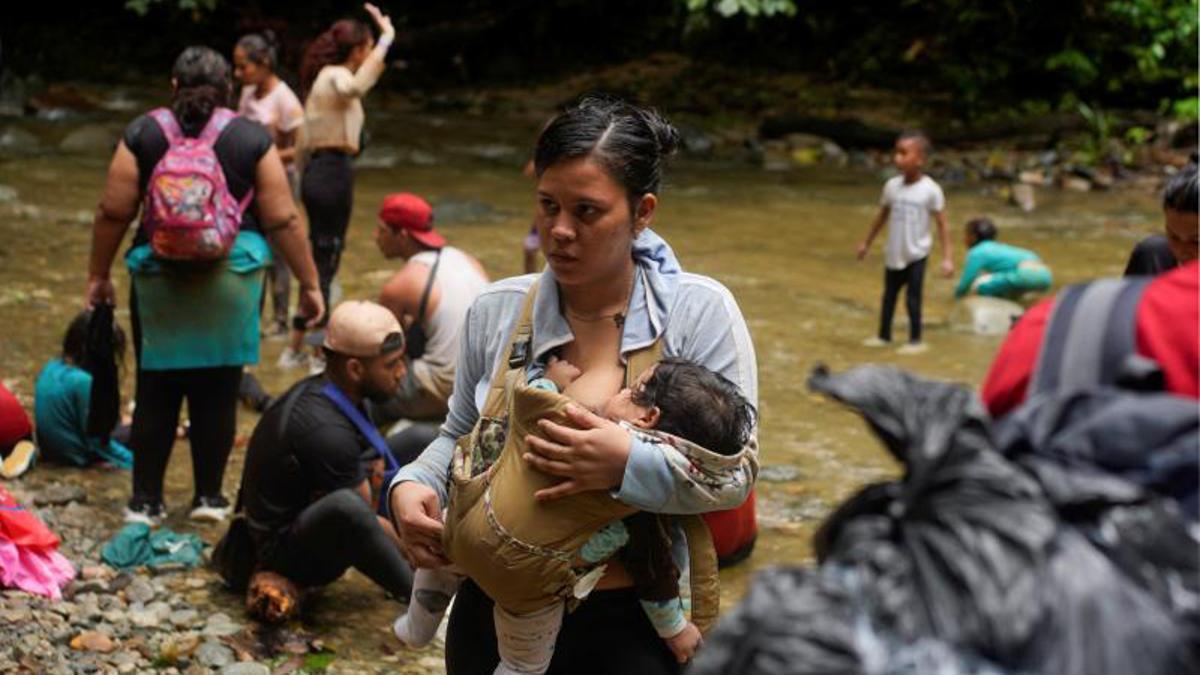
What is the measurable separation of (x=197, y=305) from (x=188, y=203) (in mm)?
440

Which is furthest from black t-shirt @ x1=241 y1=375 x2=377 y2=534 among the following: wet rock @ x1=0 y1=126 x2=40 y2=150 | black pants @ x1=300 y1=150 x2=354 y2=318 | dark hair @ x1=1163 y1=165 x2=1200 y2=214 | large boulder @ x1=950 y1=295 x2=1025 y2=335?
wet rock @ x1=0 y1=126 x2=40 y2=150

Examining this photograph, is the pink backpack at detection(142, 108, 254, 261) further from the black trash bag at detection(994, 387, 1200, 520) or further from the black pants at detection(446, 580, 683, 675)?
the black trash bag at detection(994, 387, 1200, 520)

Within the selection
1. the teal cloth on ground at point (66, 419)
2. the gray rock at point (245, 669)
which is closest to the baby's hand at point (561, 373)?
the gray rock at point (245, 669)

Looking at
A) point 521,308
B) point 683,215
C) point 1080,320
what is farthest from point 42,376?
point 683,215

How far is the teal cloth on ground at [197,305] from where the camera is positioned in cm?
534

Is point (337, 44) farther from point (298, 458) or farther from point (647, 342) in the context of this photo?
point (647, 342)

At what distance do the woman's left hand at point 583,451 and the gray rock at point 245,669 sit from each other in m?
2.25

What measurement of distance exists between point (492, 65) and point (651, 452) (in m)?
19.2

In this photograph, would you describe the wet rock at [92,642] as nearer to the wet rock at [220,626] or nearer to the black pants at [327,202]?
the wet rock at [220,626]

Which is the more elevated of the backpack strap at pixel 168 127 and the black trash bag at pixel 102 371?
the backpack strap at pixel 168 127

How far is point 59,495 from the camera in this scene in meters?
5.80

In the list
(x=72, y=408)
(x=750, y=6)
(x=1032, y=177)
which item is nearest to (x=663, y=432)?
(x=72, y=408)

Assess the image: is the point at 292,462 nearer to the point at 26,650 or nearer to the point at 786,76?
the point at 26,650

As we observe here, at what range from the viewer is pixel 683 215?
528 inches
